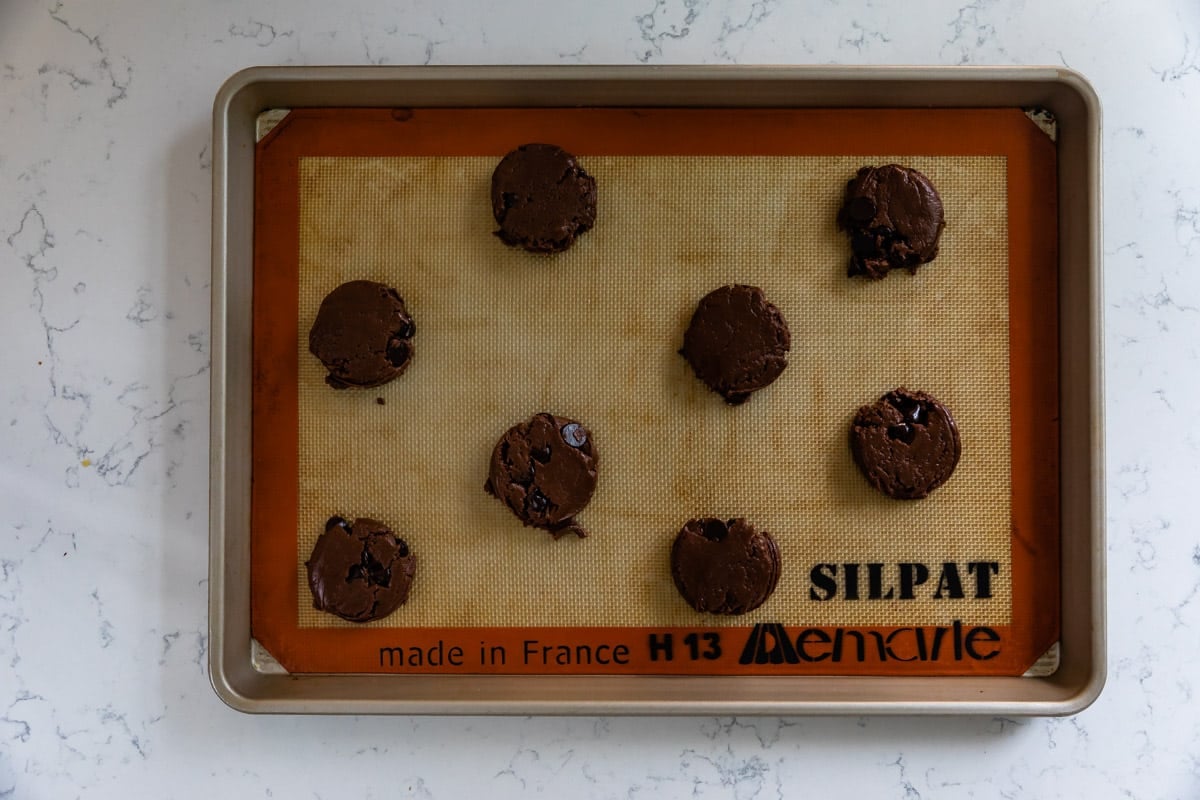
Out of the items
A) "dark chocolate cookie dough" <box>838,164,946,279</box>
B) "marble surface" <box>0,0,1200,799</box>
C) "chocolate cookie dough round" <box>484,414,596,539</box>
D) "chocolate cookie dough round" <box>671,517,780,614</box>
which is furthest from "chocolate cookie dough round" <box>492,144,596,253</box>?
"chocolate cookie dough round" <box>671,517,780,614</box>

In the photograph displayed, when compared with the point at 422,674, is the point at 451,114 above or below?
above

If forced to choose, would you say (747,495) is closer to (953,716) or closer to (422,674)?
(953,716)

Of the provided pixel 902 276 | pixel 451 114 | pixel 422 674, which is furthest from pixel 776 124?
pixel 422 674

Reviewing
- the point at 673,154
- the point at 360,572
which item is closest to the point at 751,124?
the point at 673,154

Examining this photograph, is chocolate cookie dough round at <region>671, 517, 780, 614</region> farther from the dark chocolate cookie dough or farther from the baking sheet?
the dark chocolate cookie dough

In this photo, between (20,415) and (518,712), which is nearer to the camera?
(518,712)

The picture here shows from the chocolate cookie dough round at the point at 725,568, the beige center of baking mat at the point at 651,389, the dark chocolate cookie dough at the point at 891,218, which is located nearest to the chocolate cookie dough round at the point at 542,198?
the beige center of baking mat at the point at 651,389

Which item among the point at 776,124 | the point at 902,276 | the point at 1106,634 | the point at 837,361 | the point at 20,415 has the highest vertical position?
the point at 776,124
